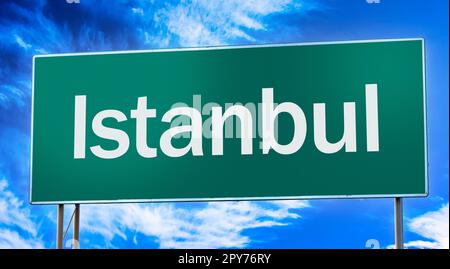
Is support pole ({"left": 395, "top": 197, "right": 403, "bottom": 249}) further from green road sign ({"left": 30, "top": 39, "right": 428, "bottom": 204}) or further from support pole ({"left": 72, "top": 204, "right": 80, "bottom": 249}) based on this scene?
support pole ({"left": 72, "top": 204, "right": 80, "bottom": 249})

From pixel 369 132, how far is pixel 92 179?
7.39 ft

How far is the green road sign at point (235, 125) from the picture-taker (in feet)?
21.5

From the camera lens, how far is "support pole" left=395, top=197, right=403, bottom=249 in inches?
244

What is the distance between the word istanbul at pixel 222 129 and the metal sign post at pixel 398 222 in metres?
0.46

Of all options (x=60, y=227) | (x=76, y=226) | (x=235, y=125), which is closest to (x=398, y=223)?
(x=235, y=125)

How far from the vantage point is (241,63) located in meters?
6.68

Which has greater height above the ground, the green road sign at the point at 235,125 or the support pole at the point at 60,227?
the green road sign at the point at 235,125

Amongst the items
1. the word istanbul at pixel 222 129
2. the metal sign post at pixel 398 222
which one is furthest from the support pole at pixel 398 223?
the word istanbul at pixel 222 129

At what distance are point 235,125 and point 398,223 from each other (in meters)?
1.47

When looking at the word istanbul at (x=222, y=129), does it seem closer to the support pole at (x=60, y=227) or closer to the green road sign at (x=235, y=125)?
the green road sign at (x=235, y=125)

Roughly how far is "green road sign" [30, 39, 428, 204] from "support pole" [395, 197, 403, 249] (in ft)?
0.22

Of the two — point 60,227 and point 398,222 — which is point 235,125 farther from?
point 60,227
